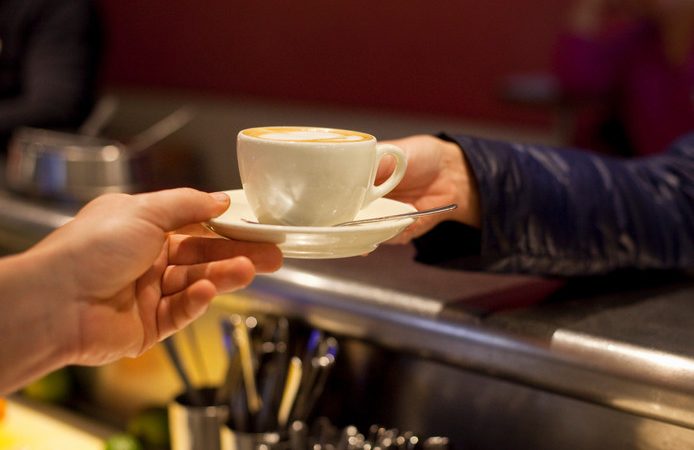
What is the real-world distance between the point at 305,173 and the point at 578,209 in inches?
21.5

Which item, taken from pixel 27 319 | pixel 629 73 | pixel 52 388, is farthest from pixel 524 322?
pixel 629 73

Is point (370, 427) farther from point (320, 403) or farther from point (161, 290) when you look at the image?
point (161, 290)

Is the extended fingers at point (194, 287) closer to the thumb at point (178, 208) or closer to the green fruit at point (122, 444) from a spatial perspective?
the thumb at point (178, 208)

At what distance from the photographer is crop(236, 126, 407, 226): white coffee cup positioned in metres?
0.77

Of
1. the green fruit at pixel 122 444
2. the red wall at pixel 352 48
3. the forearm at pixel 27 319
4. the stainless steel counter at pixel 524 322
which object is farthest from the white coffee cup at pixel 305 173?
the red wall at pixel 352 48

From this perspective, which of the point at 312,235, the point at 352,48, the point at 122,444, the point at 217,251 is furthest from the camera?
the point at 352,48

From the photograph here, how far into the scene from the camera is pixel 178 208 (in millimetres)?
788

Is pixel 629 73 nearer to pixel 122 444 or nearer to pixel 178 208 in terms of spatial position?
pixel 122 444

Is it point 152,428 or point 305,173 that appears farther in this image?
point 152,428

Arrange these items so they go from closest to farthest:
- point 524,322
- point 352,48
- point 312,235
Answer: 1. point 312,235
2. point 524,322
3. point 352,48

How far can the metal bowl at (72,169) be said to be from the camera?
1772 millimetres


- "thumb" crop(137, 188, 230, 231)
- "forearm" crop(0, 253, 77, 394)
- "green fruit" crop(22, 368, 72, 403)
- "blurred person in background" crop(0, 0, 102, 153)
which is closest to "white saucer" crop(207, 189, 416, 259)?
"thumb" crop(137, 188, 230, 231)

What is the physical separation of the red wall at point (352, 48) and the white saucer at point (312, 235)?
2850mm

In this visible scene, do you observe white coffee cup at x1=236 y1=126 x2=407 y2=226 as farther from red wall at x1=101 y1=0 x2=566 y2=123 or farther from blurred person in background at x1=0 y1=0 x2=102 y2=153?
red wall at x1=101 y1=0 x2=566 y2=123
